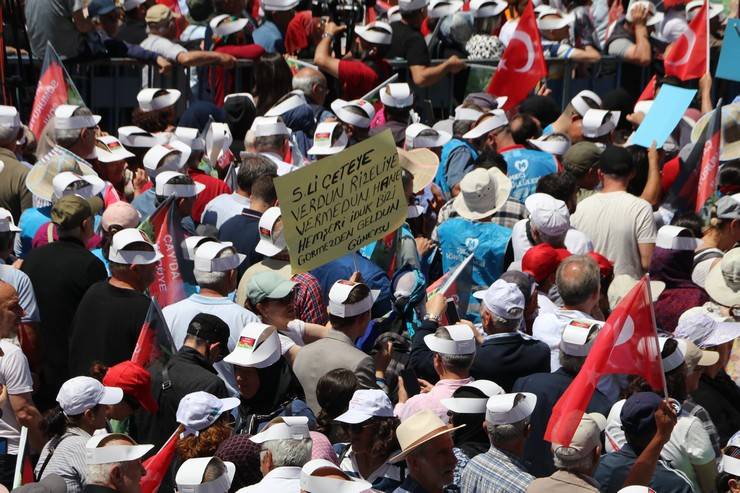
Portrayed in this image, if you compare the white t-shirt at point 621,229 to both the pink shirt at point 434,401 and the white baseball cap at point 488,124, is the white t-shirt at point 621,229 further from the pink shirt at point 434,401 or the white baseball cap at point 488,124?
the pink shirt at point 434,401

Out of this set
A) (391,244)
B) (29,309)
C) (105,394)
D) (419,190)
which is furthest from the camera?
(419,190)

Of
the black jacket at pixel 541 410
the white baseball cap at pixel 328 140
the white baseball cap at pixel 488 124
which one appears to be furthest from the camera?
the white baseball cap at pixel 488 124

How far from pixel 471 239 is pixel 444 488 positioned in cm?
326

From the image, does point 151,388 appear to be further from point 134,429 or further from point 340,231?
point 340,231

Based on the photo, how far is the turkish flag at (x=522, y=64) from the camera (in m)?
13.3

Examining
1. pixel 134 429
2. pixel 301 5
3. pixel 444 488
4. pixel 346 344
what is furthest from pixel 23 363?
pixel 301 5

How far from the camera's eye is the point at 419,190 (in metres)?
10.6

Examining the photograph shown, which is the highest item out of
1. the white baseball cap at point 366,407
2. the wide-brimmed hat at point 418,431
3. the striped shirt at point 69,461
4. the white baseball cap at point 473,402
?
the wide-brimmed hat at point 418,431

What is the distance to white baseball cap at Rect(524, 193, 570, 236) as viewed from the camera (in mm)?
9227

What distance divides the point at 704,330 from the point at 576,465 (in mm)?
1884

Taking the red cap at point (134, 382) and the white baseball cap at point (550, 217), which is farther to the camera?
the white baseball cap at point (550, 217)

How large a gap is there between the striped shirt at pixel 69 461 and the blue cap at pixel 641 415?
237cm

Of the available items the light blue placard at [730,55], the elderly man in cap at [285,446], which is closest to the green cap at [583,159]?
the light blue placard at [730,55]

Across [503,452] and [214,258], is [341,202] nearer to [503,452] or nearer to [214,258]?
[214,258]
